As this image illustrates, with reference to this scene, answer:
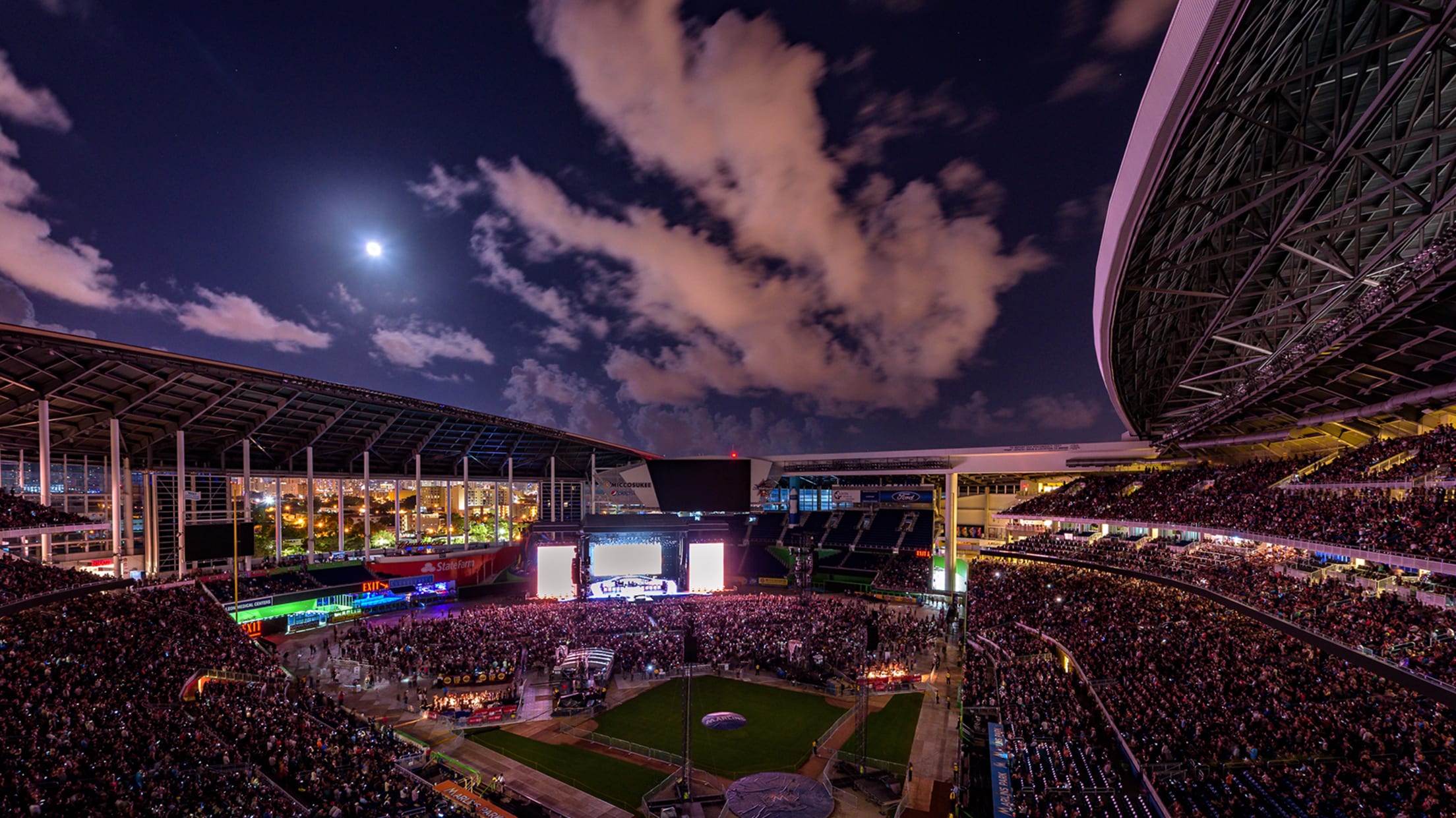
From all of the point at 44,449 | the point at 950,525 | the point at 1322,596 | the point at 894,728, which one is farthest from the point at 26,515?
the point at 950,525

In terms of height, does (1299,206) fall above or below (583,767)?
above

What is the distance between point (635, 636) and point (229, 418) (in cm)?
2924

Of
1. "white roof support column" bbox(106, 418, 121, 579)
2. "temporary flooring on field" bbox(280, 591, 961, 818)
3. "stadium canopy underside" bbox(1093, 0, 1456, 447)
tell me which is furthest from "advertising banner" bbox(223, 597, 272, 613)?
"stadium canopy underside" bbox(1093, 0, 1456, 447)

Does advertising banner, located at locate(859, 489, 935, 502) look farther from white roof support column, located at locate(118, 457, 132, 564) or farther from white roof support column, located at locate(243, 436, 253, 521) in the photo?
white roof support column, located at locate(118, 457, 132, 564)

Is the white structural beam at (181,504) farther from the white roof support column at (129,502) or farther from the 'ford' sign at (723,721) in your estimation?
the 'ford' sign at (723,721)

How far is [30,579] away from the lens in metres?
22.1

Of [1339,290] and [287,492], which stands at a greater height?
[1339,290]

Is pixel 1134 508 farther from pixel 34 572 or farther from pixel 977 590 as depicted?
pixel 34 572

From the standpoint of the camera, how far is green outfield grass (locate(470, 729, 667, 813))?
781 inches

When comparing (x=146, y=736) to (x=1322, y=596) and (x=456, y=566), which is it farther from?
(x=1322, y=596)

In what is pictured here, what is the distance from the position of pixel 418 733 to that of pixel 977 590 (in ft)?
108

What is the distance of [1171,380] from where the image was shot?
31797 mm

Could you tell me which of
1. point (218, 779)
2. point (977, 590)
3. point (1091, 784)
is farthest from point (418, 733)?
point (977, 590)

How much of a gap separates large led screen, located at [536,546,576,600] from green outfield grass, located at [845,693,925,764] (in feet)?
75.8
